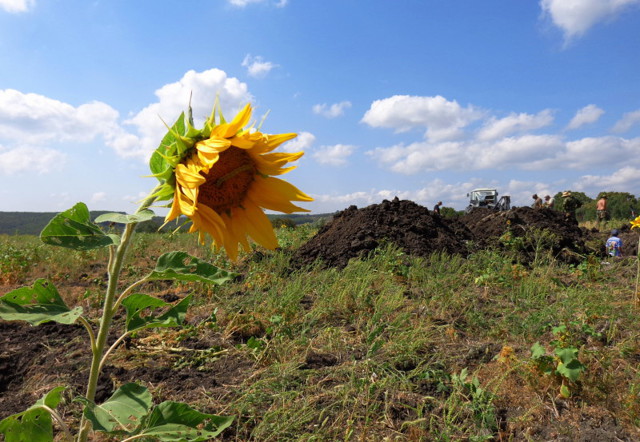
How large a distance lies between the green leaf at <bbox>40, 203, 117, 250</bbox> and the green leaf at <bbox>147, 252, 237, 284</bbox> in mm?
161

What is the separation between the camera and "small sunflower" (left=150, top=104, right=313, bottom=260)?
40.1 inches

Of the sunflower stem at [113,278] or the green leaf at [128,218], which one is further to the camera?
the sunflower stem at [113,278]

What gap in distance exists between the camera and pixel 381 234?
6719 millimetres

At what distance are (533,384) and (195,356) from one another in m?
2.25

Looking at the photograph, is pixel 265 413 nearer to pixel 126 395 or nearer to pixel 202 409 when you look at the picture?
pixel 202 409

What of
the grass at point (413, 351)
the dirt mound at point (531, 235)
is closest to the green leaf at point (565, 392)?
the grass at point (413, 351)

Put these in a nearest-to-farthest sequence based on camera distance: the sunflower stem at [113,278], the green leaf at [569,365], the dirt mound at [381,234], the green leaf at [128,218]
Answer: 1. the green leaf at [128,218]
2. the sunflower stem at [113,278]
3. the green leaf at [569,365]
4. the dirt mound at [381,234]

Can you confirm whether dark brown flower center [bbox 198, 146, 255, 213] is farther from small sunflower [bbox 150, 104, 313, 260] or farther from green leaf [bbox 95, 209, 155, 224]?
green leaf [bbox 95, 209, 155, 224]

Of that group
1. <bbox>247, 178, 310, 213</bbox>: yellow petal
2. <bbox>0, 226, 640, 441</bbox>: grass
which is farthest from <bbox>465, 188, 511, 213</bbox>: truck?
<bbox>247, 178, 310, 213</bbox>: yellow petal

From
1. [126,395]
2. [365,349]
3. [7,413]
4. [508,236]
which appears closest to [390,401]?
[365,349]

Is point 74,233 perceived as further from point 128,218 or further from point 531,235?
point 531,235

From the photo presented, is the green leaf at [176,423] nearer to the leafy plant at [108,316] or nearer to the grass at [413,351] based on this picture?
the leafy plant at [108,316]

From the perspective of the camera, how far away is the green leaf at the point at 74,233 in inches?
42.5

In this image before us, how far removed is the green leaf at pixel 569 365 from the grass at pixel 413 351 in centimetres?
16
